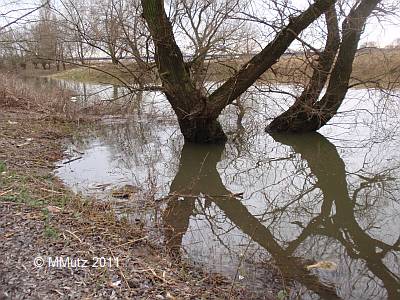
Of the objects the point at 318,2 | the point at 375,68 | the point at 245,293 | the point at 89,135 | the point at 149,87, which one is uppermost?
the point at 318,2

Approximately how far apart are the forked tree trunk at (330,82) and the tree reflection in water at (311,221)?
95.3 inches

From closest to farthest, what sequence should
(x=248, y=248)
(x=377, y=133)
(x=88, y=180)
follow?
(x=248, y=248), (x=88, y=180), (x=377, y=133)

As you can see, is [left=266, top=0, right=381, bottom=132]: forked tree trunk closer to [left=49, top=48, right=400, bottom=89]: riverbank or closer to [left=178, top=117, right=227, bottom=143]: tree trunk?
[left=49, top=48, right=400, bottom=89]: riverbank

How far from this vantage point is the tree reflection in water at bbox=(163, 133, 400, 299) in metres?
4.98

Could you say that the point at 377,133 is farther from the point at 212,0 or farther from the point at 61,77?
the point at 61,77

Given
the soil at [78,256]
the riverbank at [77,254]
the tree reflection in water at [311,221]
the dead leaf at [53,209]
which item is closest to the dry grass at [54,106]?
the tree reflection in water at [311,221]

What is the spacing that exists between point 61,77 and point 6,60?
573 inches

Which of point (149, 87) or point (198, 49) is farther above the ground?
point (198, 49)


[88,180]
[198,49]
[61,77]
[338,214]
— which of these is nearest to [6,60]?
[61,77]

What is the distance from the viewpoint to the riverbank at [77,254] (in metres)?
3.91

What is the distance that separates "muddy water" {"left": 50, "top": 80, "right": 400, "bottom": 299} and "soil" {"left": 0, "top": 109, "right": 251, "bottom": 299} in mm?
463

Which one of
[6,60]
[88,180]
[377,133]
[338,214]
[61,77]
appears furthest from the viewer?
[61,77]

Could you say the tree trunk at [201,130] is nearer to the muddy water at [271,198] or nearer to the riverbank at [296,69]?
the muddy water at [271,198]

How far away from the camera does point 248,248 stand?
5.72 meters
